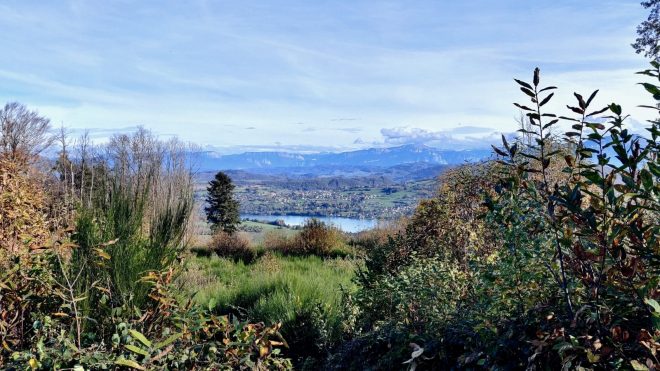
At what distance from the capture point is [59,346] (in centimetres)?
216

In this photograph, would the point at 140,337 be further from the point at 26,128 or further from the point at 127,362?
the point at 26,128

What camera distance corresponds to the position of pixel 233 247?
557 inches

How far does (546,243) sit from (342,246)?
1161 cm

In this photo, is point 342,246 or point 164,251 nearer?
point 164,251

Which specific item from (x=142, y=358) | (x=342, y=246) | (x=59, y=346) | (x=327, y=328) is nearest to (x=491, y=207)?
(x=142, y=358)

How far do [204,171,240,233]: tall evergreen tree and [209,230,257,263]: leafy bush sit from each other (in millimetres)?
14258

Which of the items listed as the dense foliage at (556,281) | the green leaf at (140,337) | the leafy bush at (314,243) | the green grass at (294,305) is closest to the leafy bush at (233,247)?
the leafy bush at (314,243)

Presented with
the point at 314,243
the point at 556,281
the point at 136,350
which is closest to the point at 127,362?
the point at 136,350

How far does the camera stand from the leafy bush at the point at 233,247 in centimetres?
1363

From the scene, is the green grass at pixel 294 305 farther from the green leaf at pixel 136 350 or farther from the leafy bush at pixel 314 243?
the leafy bush at pixel 314 243

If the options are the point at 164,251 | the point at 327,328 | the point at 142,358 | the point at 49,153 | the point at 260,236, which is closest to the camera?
the point at 142,358

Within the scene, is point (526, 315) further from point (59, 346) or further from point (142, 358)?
point (59, 346)

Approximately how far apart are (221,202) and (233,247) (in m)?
16.0

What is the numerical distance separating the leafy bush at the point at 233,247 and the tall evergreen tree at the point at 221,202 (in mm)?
14258
